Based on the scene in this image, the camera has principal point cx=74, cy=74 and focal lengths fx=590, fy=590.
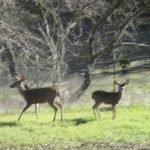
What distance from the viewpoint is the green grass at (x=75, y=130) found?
1432 centimetres

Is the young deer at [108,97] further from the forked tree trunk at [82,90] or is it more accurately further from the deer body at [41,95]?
the forked tree trunk at [82,90]

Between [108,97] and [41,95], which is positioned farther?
[108,97]

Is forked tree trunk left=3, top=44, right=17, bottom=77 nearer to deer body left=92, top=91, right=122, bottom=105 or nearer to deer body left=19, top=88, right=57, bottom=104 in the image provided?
deer body left=19, top=88, right=57, bottom=104

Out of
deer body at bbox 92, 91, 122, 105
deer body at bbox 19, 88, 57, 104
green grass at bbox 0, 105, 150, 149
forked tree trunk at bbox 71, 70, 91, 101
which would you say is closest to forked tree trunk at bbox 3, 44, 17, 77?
forked tree trunk at bbox 71, 70, 91, 101

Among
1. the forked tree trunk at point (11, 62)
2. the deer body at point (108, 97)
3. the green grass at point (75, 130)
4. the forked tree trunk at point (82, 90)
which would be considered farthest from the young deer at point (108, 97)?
the forked tree trunk at point (11, 62)

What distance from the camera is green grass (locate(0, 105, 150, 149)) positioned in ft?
47.0

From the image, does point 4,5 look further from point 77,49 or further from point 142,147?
point 77,49

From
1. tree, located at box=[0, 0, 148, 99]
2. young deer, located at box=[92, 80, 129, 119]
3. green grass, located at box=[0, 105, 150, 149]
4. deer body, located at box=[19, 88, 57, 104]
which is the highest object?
tree, located at box=[0, 0, 148, 99]

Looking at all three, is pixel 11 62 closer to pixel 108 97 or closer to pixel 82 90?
pixel 82 90

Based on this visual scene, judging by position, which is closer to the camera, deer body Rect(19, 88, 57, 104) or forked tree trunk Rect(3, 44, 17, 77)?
deer body Rect(19, 88, 57, 104)

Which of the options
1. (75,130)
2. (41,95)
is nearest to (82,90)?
(41,95)

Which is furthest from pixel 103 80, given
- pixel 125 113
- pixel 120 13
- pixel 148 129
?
pixel 148 129

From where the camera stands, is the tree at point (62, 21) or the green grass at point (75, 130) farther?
the tree at point (62, 21)

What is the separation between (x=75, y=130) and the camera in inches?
619
